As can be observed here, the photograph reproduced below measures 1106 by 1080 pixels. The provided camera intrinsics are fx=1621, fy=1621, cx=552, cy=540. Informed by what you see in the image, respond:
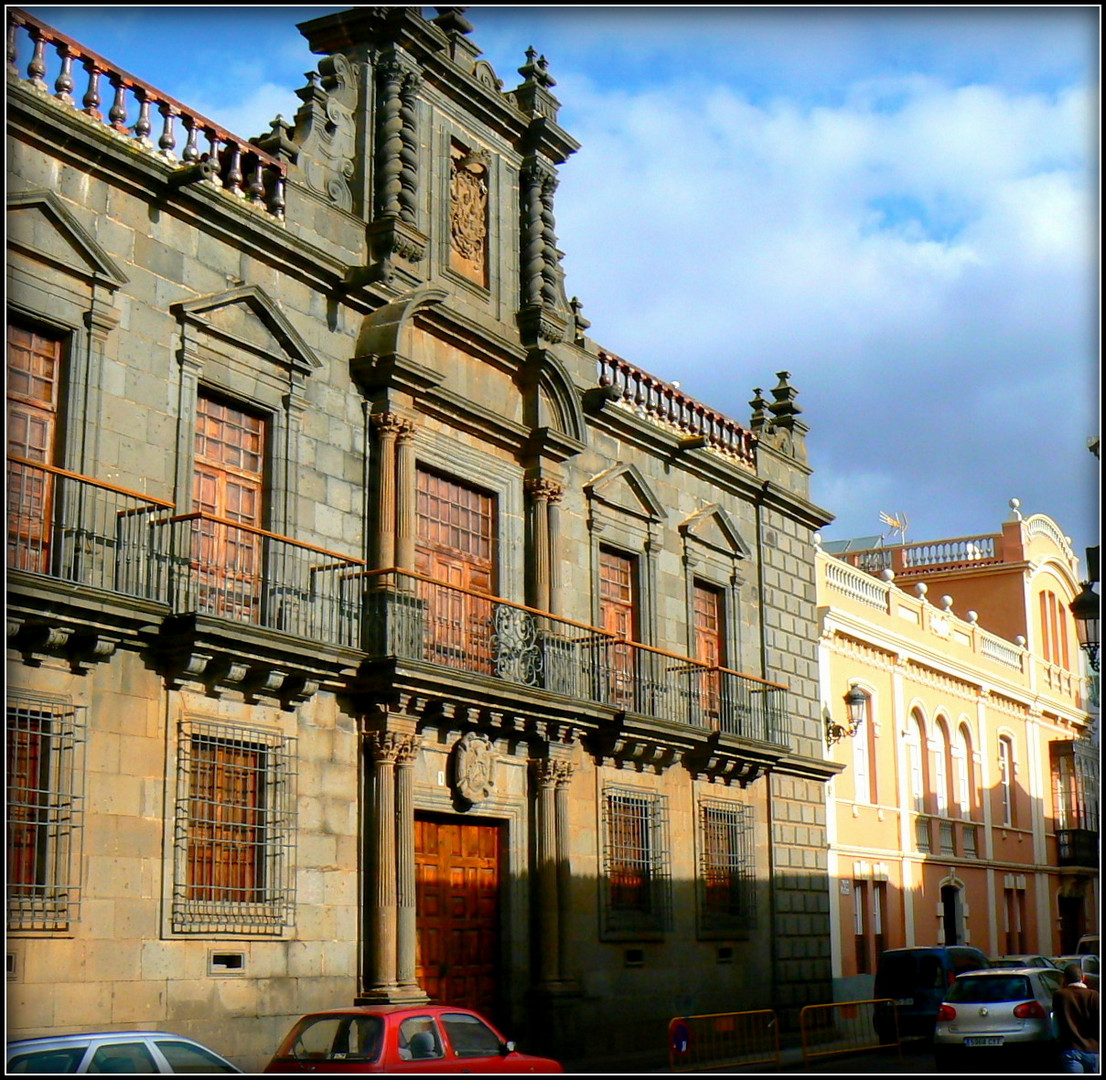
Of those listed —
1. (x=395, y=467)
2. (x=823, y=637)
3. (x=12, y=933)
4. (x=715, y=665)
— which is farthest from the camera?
(x=823, y=637)

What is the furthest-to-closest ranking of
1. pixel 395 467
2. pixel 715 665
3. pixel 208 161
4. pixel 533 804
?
1. pixel 715 665
2. pixel 533 804
3. pixel 395 467
4. pixel 208 161

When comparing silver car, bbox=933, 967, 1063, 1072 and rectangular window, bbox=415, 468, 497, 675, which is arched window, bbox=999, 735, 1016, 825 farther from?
rectangular window, bbox=415, 468, 497, 675

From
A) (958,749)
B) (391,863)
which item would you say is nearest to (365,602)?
(391,863)

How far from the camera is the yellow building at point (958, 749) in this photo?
101ft

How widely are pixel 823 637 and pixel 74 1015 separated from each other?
18383 mm

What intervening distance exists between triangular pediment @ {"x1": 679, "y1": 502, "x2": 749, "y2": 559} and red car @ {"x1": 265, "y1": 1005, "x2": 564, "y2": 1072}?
12228 millimetres

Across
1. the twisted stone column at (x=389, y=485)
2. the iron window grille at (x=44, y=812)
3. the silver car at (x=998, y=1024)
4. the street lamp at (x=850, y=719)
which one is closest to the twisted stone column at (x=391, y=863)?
the twisted stone column at (x=389, y=485)

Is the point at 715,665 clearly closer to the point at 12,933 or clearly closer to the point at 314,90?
the point at 314,90

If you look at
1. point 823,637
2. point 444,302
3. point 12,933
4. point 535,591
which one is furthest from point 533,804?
point 823,637

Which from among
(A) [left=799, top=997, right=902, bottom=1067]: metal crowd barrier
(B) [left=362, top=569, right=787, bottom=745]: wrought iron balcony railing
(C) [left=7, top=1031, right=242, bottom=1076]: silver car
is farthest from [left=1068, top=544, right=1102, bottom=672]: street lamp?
(C) [left=7, top=1031, right=242, bottom=1076]: silver car

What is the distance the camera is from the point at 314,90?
63.3 ft

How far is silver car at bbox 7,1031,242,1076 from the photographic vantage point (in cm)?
1107

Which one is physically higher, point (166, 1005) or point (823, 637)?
point (823, 637)

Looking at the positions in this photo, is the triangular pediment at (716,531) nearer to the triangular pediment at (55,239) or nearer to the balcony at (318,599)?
the balcony at (318,599)
